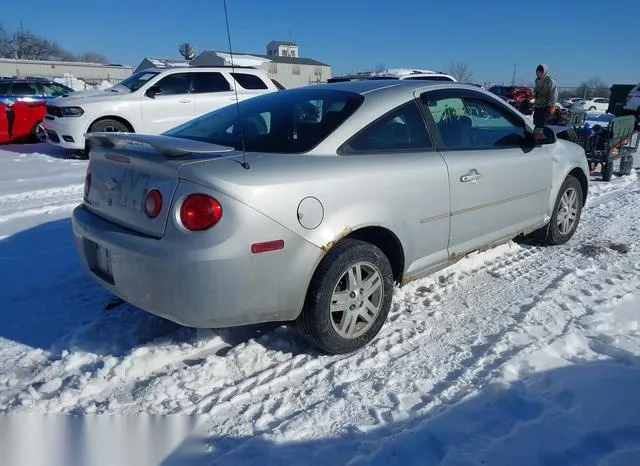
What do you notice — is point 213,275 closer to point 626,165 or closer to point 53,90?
point 626,165

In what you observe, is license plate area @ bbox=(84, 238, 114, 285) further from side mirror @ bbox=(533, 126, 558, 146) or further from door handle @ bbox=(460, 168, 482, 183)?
side mirror @ bbox=(533, 126, 558, 146)

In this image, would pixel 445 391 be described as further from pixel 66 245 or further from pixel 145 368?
pixel 66 245

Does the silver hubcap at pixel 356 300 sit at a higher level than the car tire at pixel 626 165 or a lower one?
higher

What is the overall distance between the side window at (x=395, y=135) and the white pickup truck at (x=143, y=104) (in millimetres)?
7372

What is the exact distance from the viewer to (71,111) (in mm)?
9625

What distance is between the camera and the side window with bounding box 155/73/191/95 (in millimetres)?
10195

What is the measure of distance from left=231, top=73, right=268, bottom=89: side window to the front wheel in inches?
295

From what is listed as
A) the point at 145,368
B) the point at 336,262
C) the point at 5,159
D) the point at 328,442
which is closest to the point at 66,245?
the point at 145,368

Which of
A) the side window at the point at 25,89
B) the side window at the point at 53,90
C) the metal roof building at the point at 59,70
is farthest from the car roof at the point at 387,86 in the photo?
the metal roof building at the point at 59,70

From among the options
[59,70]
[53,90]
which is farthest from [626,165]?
[59,70]

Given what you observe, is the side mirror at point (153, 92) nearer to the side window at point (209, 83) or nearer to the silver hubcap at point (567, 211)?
the side window at point (209, 83)

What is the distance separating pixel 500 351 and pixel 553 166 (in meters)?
2.22

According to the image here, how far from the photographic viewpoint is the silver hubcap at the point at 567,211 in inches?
198

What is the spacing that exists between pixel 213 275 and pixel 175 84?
873 centimetres
